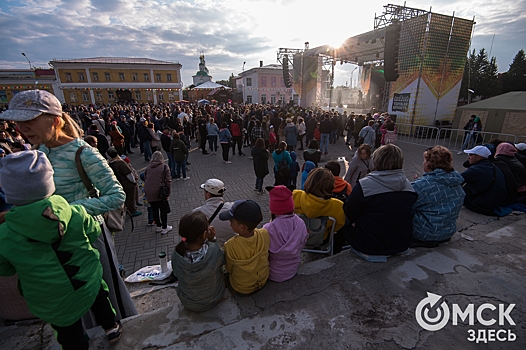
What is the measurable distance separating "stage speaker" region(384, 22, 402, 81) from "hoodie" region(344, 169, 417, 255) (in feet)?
46.4

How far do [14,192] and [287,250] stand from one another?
2.11 metres

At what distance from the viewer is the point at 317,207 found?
9.89 feet

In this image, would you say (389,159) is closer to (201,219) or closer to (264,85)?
(201,219)

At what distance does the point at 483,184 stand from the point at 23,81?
58.9m

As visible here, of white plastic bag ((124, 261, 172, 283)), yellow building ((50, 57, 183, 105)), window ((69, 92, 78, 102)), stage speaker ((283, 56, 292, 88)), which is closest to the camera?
white plastic bag ((124, 261, 172, 283))

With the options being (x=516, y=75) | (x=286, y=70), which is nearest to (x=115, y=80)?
(x=286, y=70)

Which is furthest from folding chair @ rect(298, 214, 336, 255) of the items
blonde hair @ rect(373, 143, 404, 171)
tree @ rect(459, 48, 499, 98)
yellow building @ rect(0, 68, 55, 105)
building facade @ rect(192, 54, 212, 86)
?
building facade @ rect(192, 54, 212, 86)

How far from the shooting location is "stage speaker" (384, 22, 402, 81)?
1330cm

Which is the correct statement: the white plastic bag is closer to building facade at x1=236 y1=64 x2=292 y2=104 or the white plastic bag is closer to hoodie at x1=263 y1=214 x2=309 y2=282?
hoodie at x1=263 y1=214 x2=309 y2=282

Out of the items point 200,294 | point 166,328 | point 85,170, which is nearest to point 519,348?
point 200,294

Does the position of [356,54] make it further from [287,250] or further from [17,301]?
[17,301]

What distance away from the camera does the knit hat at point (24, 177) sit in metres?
1.43

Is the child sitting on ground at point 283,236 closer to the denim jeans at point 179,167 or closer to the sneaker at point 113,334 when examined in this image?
the sneaker at point 113,334

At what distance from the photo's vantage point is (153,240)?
4762 millimetres
